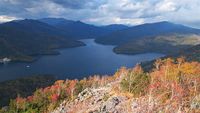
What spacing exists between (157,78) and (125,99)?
96.0ft

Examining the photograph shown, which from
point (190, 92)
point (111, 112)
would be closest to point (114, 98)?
point (111, 112)

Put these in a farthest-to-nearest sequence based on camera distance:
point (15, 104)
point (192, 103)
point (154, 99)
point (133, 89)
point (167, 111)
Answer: point (15, 104) < point (133, 89) < point (154, 99) < point (192, 103) < point (167, 111)

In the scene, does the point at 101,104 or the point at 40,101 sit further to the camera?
the point at 40,101

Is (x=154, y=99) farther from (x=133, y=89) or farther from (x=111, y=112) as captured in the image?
(x=133, y=89)

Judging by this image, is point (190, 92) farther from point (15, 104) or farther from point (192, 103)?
point (15, 104)

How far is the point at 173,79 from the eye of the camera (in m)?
137

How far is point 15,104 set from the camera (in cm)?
19000

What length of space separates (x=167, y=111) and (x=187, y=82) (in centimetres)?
4828

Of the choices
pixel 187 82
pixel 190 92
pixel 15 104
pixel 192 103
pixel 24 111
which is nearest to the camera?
pixel 192 103

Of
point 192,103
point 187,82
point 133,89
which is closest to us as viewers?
point 192,103

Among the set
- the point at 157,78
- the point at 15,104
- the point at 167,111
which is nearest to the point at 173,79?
the point at 157,78

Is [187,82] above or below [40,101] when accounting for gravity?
above

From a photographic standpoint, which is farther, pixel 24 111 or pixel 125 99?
pixel 24 111

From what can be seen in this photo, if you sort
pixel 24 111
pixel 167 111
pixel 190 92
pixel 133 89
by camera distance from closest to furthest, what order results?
pixel 167 111, pixel 190 92, pixel 133 89, pixel 24 111
